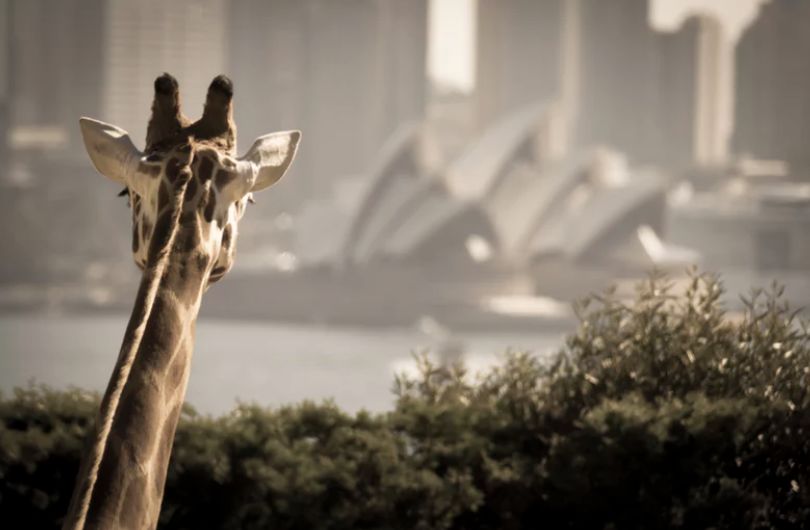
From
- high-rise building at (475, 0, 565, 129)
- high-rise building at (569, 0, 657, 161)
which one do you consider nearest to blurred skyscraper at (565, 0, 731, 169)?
high-rise building at (569, 0, 657, 161)

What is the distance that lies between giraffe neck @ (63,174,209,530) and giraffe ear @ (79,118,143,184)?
1.20ft

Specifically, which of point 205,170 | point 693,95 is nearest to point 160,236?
point 205,170

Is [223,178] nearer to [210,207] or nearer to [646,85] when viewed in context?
[210,207]

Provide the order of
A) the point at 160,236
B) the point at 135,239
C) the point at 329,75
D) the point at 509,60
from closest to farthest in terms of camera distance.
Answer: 1. the point at 160,236
2. the point at 135,239
3. the point at 509,60
4. the point at 329,75

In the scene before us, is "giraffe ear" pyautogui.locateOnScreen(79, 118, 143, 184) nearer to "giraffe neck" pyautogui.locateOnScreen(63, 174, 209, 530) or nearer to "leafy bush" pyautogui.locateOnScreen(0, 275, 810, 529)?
"giraffe neck" pyautogui.locateOnScreen(63, 174, 209, 530)

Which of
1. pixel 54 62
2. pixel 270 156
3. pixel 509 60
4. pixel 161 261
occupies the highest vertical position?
pixel 54 62

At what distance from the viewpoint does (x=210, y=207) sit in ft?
17.9

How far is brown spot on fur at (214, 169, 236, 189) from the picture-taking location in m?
5.49

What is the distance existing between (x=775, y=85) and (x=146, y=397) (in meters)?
147

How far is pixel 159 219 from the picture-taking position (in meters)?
5.30

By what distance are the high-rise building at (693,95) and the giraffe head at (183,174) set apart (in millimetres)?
156891

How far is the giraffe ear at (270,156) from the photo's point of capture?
576 cm

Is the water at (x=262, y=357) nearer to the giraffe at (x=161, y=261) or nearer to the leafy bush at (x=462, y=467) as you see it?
the leafy bush at (x=462, y=467)

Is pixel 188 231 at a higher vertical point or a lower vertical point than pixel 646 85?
lower
